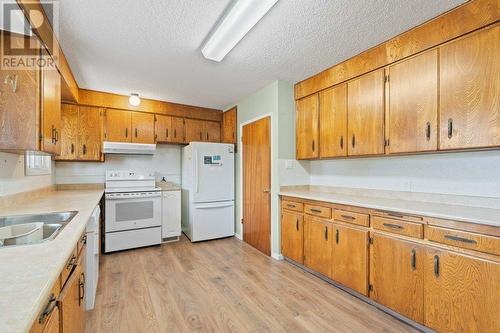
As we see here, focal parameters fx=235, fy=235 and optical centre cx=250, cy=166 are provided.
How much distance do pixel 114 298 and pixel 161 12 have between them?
2535 millimetres

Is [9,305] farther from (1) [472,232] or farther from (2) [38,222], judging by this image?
(1) [472,232]

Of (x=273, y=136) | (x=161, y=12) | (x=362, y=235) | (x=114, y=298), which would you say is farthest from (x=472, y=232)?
(x=114, y=298)

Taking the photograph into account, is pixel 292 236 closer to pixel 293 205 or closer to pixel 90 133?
pixel 293 205

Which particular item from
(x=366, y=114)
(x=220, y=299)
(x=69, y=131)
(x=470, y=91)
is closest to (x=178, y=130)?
(x=69, y=131)

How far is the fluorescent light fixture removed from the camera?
1.66 meters

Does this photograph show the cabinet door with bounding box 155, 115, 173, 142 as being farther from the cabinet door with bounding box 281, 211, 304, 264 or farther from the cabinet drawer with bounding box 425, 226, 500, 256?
the cabinet drawer with bounding box 425, 226, 500, 256

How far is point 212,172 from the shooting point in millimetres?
3947

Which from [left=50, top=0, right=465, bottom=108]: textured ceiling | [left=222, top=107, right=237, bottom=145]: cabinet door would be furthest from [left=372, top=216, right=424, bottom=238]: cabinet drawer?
[left=222, top=107, right=237, bottom=145]: cabinet door

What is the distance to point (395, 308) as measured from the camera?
6.23 feet

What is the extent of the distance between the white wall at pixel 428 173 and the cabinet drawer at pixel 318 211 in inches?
25.3

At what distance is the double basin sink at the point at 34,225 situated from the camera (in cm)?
148

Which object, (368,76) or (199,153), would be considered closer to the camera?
(368,76)

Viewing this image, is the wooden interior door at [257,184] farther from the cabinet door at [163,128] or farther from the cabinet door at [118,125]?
the cabinet door at [118,125]

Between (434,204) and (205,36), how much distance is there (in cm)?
253
